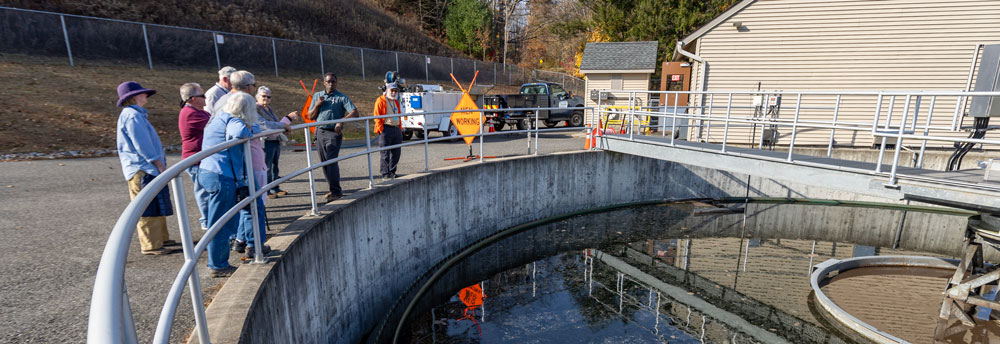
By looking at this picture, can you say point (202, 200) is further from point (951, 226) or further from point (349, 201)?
point (951, 226)

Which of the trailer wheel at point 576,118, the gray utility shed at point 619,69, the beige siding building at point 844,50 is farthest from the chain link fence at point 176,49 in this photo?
the beige siding building at point 844,50

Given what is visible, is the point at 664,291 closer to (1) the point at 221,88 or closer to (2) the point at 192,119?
(2) the point at 192,119

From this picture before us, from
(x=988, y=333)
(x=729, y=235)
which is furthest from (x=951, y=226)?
(x=988, y=333)

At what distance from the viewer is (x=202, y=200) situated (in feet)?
13.7

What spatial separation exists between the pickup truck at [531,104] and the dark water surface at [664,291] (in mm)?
7614

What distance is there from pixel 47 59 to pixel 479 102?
14.5 metres

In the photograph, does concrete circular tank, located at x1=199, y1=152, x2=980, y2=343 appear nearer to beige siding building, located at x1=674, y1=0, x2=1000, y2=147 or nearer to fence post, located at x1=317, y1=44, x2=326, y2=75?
beige siding building, located at x1=674, y1=0, x2=1000, y2=147

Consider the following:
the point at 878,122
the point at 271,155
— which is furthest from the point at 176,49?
the point at 878,122

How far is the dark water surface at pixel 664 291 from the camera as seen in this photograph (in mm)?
5512

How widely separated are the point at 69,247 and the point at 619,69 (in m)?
19.1

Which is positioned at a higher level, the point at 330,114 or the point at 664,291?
the point at 330,114

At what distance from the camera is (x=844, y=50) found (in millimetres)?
12898

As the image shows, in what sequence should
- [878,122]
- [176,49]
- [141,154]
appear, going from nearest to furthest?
[141,154] → [878,122] → [176,49]

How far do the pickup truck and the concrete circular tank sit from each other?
5421 mm
